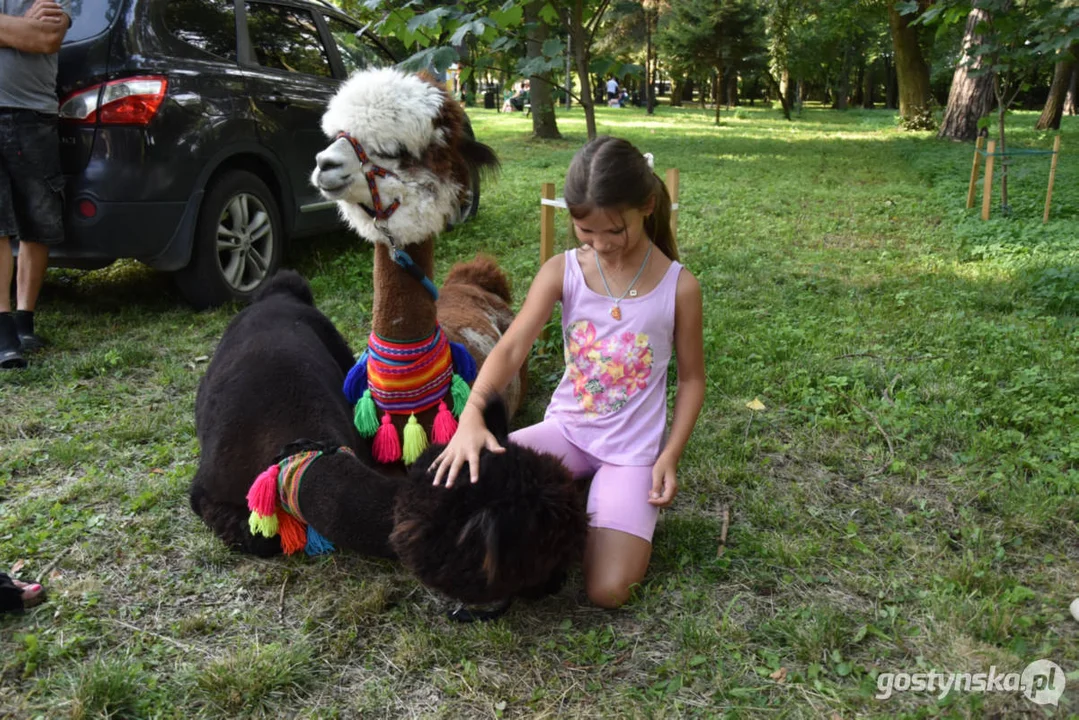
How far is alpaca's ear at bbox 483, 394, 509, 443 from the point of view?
2492 millimetres

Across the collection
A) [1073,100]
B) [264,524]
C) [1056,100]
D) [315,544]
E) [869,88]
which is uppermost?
[869,88]

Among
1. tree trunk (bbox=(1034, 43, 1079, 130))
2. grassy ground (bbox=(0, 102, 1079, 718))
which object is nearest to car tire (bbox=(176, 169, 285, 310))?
grassy ground (bbox=(0, 102, 1079, 718))

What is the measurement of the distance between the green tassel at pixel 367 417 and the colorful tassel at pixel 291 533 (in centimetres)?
45

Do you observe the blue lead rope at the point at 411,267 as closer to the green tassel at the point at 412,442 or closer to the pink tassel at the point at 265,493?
the green tassel at the point at 412,442

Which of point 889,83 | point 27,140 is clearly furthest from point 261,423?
point 889,83

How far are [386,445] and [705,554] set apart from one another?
1.21m

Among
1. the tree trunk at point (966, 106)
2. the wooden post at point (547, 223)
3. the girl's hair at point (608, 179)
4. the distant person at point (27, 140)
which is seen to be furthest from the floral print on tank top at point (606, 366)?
the tree trunk at point (966, 106)

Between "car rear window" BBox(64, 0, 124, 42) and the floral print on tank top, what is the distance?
12.2 ft

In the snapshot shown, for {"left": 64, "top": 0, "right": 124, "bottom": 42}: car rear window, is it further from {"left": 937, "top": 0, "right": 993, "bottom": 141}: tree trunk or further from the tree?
the tree

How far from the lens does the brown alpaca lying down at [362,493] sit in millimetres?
2029

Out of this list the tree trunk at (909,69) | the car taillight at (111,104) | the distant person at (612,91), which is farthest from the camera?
the distant person at (612,91)

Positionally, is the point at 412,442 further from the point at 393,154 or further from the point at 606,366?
the point at 393,154

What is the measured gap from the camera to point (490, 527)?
1.98m

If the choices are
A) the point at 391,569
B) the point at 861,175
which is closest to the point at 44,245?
the point at 391,569
